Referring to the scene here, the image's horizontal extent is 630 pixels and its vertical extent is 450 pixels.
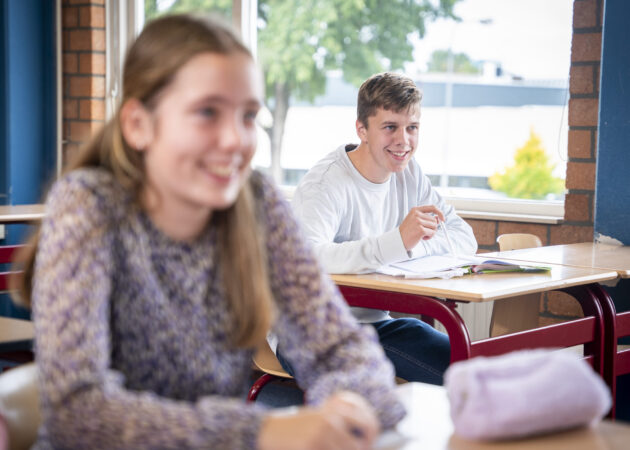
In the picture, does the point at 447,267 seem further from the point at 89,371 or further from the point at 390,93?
the point at 89,371

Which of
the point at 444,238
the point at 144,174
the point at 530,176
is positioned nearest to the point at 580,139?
the point at 530,176

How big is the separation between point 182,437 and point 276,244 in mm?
357

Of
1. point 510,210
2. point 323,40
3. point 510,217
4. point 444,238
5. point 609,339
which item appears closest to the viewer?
point 609,339

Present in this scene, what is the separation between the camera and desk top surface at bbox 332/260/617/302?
193 cm

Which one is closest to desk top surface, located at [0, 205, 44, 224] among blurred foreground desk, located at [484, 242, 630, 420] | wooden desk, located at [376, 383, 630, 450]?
blurred foreground desk, located at [484, 242, 630, 420]

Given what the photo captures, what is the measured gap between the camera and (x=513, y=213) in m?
3.48

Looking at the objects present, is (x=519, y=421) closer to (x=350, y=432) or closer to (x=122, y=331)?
(x=350, y=432)

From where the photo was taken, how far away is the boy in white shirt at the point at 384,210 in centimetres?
219

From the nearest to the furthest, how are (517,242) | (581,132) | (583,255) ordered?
(583,255) < (517,242) < (581,132)

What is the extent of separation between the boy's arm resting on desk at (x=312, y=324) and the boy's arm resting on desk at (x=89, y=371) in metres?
0.20

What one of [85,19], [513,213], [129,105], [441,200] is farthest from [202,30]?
[85,19]

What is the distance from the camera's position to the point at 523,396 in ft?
2.93

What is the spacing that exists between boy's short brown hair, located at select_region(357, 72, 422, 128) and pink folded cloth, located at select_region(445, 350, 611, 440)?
1.63m

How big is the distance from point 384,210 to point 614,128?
1004 mm
